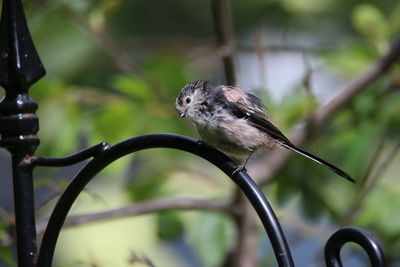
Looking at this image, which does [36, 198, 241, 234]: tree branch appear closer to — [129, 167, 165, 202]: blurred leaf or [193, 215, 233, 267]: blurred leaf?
[193, 215, 233, 267]: blurred leaf

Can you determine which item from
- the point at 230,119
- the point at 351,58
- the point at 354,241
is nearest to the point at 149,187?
the point at 230,119

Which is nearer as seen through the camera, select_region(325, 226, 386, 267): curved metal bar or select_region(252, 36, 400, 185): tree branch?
select_region(325, 226, 386, 267): curved metal bar

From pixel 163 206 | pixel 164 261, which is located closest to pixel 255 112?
pixel 163 206

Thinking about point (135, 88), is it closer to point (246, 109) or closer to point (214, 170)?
point (246, 109)

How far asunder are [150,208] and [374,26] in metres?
1.39

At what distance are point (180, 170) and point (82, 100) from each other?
0.58 meters

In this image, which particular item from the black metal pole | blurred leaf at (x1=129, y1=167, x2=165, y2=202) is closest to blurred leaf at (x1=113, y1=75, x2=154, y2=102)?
blurred leaf at (x1=129, y1=167, x2=165, y2=202)

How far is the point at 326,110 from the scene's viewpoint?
281cm

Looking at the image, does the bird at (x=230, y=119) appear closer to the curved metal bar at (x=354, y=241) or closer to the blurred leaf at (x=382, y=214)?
the blurred leaf at (x=382, y=214)

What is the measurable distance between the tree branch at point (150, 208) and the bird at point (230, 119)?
35 cm

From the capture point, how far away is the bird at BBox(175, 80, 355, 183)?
2.24 meters

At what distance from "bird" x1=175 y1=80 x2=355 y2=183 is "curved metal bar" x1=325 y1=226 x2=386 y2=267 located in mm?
848

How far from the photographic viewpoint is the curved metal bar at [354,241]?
120cm

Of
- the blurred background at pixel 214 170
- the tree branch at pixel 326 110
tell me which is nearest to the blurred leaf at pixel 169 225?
the blurred background at pixel 214 170
